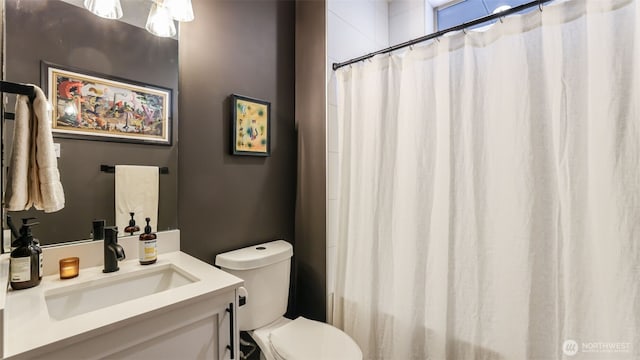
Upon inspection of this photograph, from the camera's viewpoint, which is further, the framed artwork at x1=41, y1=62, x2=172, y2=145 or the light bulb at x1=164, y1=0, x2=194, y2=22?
the light bulb at x1=164, y1=0, x2=194, y2=22

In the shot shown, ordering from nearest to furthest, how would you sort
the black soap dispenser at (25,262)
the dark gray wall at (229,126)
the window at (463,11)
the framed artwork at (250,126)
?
the black soap dispenser at (25,262), the dark gray wall at (229,126), the framed artwork at (250,126), the window at (463,11)

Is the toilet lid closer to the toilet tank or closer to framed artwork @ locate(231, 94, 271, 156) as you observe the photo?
the toilet tank

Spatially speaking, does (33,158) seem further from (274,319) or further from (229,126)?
(274,319)

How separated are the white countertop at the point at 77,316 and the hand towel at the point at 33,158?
0.78ft

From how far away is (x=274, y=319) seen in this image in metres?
1.55

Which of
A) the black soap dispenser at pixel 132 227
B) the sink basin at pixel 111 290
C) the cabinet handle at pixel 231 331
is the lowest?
the cabinet handle at pixel 231 331

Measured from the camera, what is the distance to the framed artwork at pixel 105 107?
107cm

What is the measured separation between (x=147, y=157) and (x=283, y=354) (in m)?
1.05

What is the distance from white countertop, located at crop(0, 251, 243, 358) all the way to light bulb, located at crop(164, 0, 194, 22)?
1.07 m

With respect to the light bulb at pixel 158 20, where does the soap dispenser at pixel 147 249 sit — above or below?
below

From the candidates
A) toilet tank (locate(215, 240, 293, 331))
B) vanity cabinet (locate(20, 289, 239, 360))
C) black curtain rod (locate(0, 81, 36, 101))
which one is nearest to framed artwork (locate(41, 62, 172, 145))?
black curtain rod (locate(0, 81, 36, 101))

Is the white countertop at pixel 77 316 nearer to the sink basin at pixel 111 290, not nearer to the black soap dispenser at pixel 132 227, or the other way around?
the sink basin at pixel 111 290

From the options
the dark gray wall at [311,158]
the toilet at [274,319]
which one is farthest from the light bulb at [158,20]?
the toilet at [274,319]

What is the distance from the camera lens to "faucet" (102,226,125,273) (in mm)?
1090
